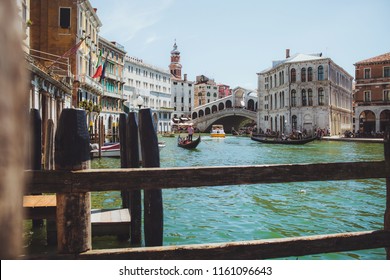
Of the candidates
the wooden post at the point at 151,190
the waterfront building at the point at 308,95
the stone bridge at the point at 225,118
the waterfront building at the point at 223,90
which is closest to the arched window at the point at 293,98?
the waterfront building at the point at 308,95

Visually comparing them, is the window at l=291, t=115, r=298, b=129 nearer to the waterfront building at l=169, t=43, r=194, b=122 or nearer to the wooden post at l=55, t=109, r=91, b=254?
the waterfront building at l=169, t=43, r=194, b=122

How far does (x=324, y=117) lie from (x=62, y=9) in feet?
98.0

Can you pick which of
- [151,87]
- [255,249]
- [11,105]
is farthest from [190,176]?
[151,87]

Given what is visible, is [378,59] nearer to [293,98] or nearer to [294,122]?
[293,98]

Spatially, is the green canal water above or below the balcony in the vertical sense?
below

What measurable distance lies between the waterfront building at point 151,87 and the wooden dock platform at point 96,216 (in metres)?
50.5

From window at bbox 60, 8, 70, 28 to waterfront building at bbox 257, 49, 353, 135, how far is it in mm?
28173

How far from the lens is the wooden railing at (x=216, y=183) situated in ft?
7.03

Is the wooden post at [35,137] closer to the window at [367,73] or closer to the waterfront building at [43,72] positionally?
the waterfront building at [43,72]

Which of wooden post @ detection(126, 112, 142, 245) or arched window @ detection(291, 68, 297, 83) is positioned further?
arched window @ detection(291, 68, 297, 83)

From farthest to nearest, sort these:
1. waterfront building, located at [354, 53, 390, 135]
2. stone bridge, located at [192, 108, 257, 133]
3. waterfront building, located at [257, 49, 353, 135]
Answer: stone bridge, located at [192, 108, 257, 133] → waterfront building, located at [257, 49, 353, 135] → waterfront building, located at [354, 53, 390, 135]

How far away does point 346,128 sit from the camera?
4941 centimetres

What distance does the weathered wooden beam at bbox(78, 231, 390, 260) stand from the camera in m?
2.26

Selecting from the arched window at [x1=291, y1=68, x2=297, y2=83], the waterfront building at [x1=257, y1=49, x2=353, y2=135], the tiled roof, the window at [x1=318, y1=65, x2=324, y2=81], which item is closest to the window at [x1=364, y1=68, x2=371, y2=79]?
the tiled roof
